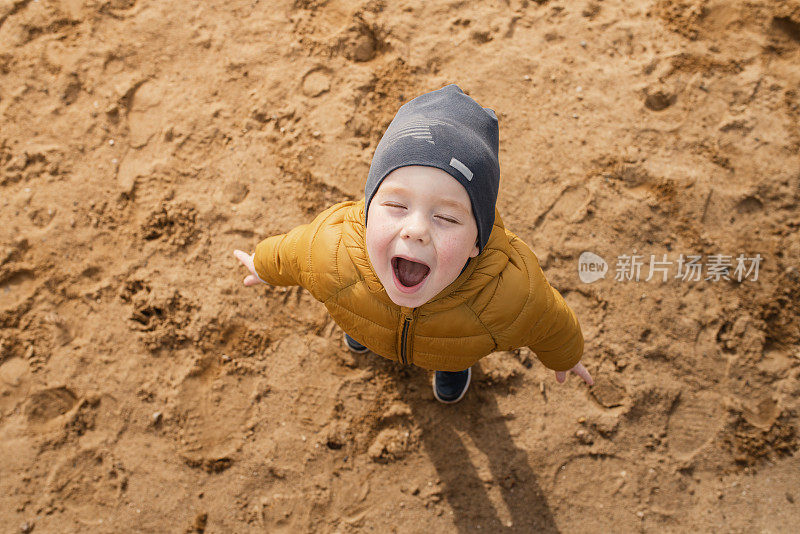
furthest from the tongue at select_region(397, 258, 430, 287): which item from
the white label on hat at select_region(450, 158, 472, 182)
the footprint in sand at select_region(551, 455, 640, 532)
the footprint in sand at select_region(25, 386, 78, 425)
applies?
the footprint in sand at select_region(25, 386, 78, 425)

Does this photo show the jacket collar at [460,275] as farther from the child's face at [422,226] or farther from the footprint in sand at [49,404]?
the footprint in sand at [49,404]

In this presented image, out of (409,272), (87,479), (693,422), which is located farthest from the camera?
(693,422)

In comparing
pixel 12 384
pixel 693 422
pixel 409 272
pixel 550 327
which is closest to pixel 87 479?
pixel 12 384

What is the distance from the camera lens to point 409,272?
65.2 inches

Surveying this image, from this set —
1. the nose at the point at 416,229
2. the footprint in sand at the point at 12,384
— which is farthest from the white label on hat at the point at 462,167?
the footprint in sand at the point at 12,384

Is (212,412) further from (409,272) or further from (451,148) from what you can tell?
(451,148)

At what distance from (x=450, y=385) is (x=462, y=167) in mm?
1321

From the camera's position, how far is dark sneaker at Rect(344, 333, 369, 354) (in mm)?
2652

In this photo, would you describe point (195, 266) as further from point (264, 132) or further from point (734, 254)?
point (734, 254)

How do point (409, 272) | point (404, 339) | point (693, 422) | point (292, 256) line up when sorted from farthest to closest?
point (693, 422) < point (292, 256) < point (404, 339) < point (409, 272)

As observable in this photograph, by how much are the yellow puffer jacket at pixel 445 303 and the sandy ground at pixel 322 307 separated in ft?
2.78

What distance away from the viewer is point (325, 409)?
2.69 metres

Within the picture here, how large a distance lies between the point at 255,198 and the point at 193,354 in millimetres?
889

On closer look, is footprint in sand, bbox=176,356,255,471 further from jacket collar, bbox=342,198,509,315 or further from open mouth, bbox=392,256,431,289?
open mouth, bbox=392,256,431,289
